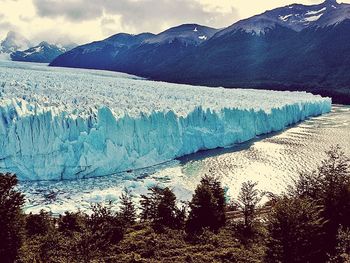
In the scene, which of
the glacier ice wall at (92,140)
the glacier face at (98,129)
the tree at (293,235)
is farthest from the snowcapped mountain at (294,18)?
the tree at (293,235)

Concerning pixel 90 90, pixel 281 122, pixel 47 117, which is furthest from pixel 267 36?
pixel 47 117

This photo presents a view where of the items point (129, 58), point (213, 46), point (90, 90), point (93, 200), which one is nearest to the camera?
point (93, 200)

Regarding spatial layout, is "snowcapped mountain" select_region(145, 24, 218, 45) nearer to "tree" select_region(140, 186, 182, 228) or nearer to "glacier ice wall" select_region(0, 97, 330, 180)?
"glacier ice wall" select_region(0, 97, 330, 180)

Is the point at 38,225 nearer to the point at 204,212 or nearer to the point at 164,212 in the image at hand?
the point at 164,212

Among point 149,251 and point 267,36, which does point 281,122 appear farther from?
point 267,36

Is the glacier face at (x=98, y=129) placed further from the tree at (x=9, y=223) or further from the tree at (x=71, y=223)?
the tree at (x=9, y=223)

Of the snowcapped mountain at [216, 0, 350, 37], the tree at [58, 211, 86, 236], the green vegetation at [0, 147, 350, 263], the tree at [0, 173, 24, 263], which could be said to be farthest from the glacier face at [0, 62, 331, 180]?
the snowcapped mountain at [216, 0, 350, 37]
